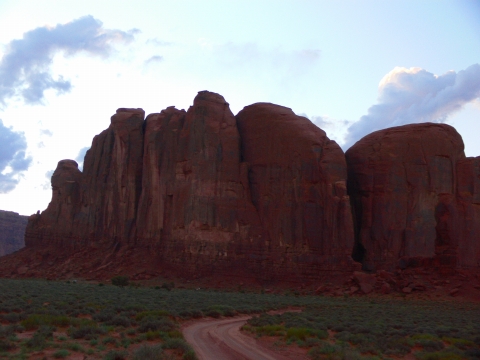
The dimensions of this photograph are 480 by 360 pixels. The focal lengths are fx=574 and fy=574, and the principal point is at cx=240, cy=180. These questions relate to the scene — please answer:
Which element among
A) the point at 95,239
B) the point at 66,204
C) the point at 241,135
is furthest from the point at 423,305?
the point at 66,204

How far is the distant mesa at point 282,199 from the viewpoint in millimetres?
→ 53969

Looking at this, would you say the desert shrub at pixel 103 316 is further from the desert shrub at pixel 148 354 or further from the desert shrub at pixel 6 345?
the desert shrub at pixel 148 354

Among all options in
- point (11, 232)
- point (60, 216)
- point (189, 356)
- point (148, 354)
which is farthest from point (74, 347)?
point (11, 232)

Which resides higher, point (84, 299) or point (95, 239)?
point (95, 239)

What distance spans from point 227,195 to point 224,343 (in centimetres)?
3849

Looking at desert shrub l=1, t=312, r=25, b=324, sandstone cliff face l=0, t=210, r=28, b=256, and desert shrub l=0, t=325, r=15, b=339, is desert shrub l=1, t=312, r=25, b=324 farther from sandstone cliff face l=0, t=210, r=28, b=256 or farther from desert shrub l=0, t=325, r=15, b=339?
sandstone cliff face l=0, t=210, r=28, b=256

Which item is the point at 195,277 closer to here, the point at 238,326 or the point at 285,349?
the point at 238,326

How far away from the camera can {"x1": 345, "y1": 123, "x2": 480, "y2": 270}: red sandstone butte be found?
5509cm

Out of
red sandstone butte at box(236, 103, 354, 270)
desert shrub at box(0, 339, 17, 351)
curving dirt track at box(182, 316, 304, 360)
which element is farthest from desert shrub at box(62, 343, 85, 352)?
red sandstone butte at box(236, 103, 354, 270)

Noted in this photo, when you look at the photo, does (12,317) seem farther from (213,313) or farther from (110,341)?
(213,313)

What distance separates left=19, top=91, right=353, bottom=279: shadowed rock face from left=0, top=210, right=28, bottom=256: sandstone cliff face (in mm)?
76040

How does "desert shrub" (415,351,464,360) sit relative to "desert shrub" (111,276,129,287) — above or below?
below

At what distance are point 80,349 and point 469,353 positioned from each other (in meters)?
11.2

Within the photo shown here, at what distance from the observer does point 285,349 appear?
17625mm
